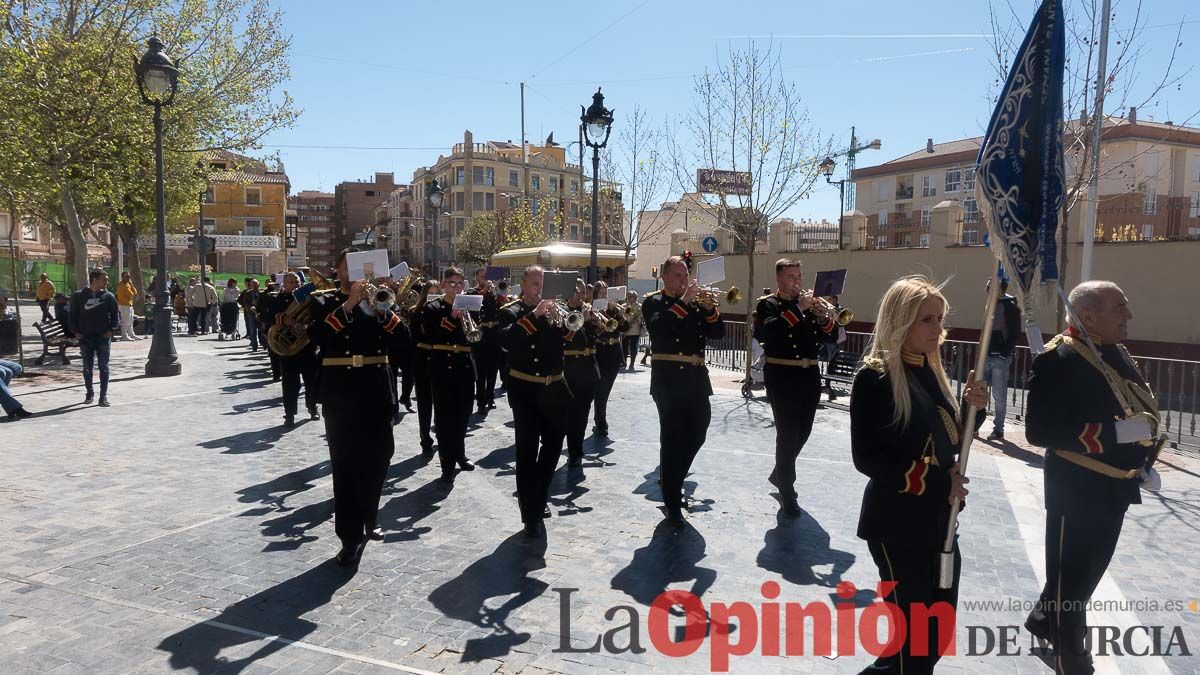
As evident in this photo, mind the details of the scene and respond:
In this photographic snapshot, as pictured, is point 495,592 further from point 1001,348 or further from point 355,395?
point 1001,348

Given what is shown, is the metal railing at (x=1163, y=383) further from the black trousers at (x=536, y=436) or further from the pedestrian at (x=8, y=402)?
the pedestrian at (x=8, y=402)

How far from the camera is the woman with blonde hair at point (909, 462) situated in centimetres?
311

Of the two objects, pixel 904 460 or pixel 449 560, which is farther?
pixel 449 560

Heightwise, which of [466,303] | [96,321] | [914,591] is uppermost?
[466,303]

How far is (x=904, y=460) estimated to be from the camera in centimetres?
312

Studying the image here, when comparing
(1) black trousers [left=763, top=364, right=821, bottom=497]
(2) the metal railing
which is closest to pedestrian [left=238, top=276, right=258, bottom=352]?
(2) the metal railing

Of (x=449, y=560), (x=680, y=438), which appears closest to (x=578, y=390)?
(x=680, y=438)

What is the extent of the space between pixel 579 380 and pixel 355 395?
272 cm

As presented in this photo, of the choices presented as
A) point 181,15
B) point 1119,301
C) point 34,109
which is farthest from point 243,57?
point 1119,301

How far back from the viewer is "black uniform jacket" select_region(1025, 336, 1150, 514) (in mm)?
3660

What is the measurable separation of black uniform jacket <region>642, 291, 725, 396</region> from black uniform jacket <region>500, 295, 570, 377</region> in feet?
2.56

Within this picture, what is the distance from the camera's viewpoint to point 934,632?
3.07m

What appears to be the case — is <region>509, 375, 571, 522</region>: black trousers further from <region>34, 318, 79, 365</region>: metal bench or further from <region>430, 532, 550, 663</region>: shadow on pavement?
<region>34, 318, 79, 365</region>: metal bench

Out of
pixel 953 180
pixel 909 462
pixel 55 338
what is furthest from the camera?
pixel 953 180
